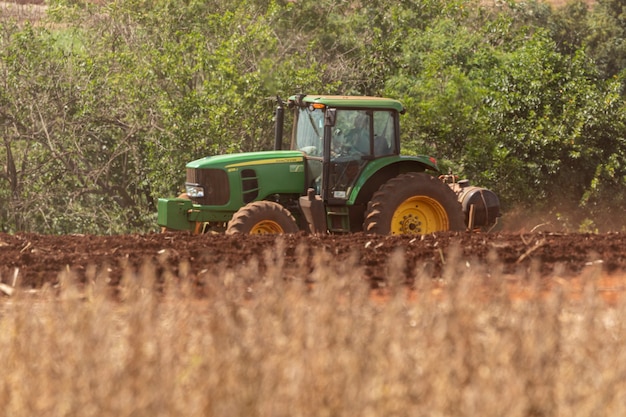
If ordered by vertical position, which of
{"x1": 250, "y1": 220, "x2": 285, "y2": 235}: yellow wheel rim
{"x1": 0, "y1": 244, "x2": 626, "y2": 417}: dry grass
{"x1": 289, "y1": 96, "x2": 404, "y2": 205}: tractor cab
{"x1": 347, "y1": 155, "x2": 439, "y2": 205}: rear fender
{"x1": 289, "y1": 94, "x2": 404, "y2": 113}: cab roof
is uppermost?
{"x1": 289, "y1": 94, "x2": 404, "y2": 113}: cab roof

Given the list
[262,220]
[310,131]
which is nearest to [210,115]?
[310,131]

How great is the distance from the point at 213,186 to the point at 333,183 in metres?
1.46

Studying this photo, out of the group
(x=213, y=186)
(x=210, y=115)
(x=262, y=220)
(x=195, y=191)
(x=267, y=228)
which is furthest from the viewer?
(x=210, y=115)

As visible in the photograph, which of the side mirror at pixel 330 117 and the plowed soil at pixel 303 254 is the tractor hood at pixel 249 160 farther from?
the plowed soil at pixel 303 254

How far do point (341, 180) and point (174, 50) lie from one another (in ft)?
37.4

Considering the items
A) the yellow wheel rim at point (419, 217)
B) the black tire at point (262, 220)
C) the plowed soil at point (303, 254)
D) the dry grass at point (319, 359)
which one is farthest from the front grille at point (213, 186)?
the dry grass at point (319, 359)

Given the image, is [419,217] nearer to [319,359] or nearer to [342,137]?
[342,137]

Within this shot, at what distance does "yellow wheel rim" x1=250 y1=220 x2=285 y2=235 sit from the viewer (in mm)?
12953

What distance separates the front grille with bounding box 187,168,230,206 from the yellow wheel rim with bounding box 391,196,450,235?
2.07 meters

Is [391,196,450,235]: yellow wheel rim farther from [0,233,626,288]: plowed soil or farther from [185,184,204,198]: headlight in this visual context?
[185,184,204,198]: headlight

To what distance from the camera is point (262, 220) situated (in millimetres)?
12914

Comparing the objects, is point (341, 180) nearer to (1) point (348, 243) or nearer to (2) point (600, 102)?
(1) point (348, 243)

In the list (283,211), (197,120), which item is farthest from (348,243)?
(197,120)

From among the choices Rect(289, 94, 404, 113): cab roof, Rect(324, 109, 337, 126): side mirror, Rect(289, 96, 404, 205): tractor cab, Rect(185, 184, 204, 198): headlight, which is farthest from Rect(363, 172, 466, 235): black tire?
Rect(185, 184, 204, 198): headlight
